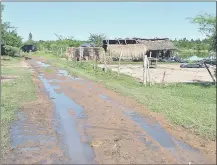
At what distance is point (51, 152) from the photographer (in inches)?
309

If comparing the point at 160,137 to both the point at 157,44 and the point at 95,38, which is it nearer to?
the point at 157,44

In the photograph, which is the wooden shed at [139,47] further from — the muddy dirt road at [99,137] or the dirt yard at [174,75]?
the muddy dirt road at [99,137]

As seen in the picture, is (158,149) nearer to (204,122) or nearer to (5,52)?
(204,122)

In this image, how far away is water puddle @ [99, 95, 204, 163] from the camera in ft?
25.4

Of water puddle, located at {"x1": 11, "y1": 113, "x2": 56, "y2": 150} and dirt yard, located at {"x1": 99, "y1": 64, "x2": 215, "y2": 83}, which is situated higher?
dirt yard, located at {"x1": 99, "y1": 64, "x2": 215, "y2": 83}

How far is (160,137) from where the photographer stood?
30.0 feet

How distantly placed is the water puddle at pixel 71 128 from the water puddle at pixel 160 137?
5.27 ft

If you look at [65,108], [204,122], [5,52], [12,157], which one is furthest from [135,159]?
[5,52]

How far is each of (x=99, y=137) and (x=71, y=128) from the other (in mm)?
1364

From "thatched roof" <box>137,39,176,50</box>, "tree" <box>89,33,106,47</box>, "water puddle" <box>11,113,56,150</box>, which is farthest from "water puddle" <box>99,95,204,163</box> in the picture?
"tree" <box>89,33,106,47</box>

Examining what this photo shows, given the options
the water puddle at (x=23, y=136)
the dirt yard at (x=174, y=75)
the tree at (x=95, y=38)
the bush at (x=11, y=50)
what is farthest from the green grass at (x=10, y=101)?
the tree at (x=95, y=38)

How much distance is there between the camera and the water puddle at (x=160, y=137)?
776 cm

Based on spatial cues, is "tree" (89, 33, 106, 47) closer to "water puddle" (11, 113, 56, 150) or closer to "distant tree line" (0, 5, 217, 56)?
"distant tree line" (0, 5, 217, 56)

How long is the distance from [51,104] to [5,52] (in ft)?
123
